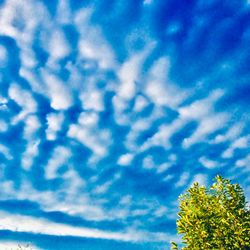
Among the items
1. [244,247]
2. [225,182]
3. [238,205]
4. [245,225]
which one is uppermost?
[225,182]

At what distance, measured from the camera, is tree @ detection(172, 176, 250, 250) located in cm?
3922

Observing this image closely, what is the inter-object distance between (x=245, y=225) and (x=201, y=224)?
5137 mm

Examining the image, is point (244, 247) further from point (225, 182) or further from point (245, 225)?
point (225, 182)

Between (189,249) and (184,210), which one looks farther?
(184,210)

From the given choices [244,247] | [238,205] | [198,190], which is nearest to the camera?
[244,247]

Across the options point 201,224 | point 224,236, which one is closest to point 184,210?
point 201,224

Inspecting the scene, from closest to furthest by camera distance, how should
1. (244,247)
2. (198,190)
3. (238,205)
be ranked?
(244,247) → (238,205) → (198,190)

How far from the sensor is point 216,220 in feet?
133

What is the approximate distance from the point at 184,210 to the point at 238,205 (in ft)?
22.2

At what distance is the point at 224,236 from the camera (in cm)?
3972

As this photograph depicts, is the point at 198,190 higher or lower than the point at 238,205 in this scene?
higher

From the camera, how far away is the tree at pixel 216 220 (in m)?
Result: 39.2

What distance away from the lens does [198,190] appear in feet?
146

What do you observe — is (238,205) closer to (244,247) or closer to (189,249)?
(244,247)
